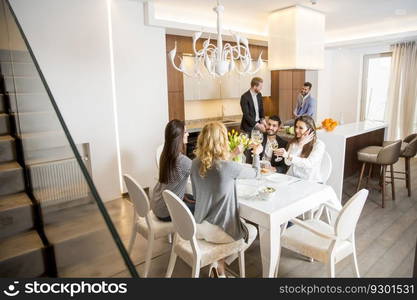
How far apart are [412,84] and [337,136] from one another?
4127 millimetres

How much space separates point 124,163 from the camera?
14.4ft

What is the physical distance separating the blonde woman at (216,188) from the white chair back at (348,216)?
65 centimetres

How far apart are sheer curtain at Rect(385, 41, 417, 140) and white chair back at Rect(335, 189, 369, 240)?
588 cm

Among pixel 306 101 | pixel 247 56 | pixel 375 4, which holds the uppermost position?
pixel 375 4

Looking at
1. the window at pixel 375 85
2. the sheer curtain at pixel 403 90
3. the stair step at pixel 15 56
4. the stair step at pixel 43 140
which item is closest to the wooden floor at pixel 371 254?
the stair step at pixel 43 140

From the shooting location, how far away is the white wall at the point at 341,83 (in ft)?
25.4

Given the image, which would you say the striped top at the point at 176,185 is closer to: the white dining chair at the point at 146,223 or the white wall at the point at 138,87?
the white dining chair at the point at 146,223

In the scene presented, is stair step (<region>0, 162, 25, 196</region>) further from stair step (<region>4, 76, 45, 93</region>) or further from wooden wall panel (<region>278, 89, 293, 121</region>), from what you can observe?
wooden wall panel (<region>278, 89, 293, 121</region>)

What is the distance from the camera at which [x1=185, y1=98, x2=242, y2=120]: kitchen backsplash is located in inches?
242

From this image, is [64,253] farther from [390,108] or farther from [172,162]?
[390,108]

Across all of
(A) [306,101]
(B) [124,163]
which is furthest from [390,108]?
(B) [124,163]

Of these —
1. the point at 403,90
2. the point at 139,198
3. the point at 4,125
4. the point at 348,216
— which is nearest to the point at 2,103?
the point at 4,125

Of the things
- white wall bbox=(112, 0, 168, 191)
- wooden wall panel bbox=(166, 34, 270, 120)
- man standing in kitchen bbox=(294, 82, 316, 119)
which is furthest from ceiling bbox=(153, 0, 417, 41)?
man standing in kitchen bbox=(294, 82, 316, 119)

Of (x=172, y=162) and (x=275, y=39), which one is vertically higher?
(x=275, y=39)
